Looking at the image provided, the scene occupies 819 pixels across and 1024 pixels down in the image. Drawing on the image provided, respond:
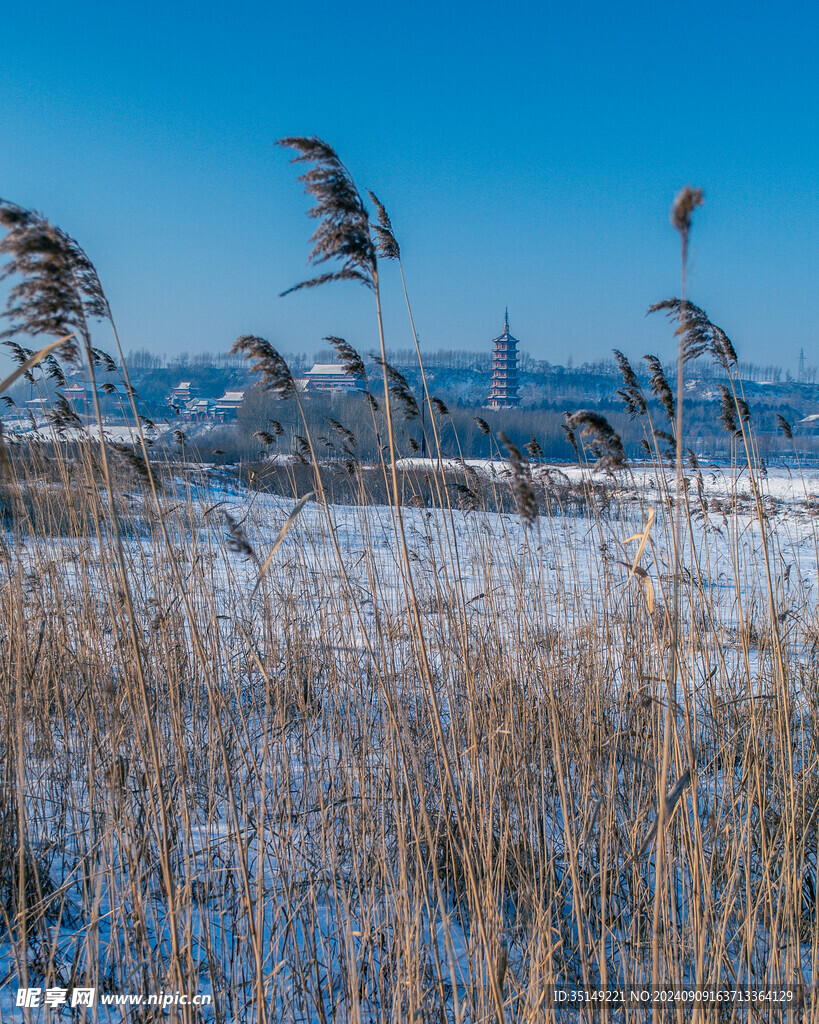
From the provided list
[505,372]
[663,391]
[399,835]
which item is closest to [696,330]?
[663,391]

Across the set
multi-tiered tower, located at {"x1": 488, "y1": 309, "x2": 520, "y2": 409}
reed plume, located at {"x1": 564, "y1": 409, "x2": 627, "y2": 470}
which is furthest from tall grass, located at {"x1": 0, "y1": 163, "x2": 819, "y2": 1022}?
multi-tiered tower, located at {"x1": 488, "y1": 309, "x2": 520, "y2": 409}

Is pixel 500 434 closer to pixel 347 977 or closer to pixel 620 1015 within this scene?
pixel 347 977

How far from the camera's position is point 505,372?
93.7 metres

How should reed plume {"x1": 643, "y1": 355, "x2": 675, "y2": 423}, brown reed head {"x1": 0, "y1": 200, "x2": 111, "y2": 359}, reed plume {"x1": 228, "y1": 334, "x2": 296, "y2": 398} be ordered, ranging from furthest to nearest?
reed plume {"x1": 643, "y1": 355, "x2": 675, "y2": 423} → reed plume {"x1": 228, "y1": 334, "x2": 296, "y2": 398} → brown reed head {"x1": 0, "y1": 200, "x2": 111, "y2": 359}

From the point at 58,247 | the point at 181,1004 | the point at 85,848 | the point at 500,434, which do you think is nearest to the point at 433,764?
the point at 85,848

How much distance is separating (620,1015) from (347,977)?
2.45 feet

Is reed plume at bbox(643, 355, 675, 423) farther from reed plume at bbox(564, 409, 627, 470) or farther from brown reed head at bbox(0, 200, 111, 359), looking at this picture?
brown reed head at bbox(0, 200, 111, 359)

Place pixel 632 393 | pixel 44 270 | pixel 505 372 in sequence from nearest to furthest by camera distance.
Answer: pixel 44 270
pixel 632 393
pixel 505 372

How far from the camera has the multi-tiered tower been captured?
93.4 meters

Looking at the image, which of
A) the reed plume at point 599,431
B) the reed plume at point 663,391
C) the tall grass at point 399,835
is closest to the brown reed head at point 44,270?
the tall grass at point 399,835

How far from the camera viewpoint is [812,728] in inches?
98.2

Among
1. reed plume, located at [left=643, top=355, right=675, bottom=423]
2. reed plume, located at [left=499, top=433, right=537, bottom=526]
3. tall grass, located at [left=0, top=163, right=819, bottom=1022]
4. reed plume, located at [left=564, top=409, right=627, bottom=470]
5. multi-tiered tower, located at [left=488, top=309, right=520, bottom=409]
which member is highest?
multi-tiered tower, located at [left=488, top=309, right=520, bottom=409]

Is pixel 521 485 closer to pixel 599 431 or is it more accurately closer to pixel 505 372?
pixel 599 431

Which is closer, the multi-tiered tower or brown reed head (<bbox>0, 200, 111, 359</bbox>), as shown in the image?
brown reed head (<bbox>0, 200, 111, 359</bbox>)
